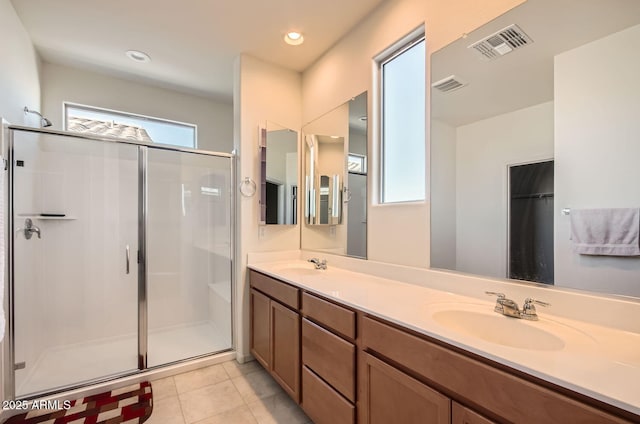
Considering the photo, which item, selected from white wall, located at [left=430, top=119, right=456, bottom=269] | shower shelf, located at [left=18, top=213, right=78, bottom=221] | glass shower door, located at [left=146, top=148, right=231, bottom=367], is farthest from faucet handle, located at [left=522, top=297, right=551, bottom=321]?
shower shelf, located at [left=18, top=213, right=78, bottom=221]

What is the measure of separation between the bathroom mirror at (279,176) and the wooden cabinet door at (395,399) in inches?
65.0

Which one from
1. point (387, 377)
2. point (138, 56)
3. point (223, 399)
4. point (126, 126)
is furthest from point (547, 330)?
point (126, 126)

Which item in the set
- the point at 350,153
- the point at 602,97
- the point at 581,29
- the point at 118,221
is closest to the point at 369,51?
the point at 350,153

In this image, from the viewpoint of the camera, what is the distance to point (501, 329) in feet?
3.78

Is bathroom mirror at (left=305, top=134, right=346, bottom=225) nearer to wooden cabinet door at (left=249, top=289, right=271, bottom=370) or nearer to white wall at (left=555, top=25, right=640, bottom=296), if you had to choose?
wooden cabinet door at (left=249, top=289, right=271, bottom=370)

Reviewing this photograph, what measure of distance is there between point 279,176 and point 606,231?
7.32ft

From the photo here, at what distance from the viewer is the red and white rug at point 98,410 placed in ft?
5.81

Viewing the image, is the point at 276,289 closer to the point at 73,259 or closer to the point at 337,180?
the point at 337,180

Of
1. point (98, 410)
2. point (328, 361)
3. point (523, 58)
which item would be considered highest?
point (523, 58)

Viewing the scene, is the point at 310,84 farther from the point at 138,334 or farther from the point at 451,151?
the point at 138,334

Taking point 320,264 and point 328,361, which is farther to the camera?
Result: point 320,264

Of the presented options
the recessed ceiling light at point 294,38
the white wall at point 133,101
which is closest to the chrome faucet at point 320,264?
the recessed ceiling light at point 294,38

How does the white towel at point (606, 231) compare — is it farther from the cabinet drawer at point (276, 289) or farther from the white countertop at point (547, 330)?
the cabinet drawer at point (276, 289)

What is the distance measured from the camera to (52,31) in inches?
88.0
